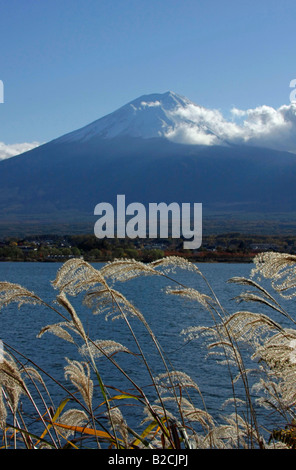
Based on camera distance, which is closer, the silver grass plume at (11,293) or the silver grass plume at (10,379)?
the silver grass plume at (10,379)

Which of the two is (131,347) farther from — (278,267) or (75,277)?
(278,267)


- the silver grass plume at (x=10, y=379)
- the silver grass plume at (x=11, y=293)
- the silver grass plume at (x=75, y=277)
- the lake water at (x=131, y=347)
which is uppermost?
the silver grass plume at (x=75, y=277)

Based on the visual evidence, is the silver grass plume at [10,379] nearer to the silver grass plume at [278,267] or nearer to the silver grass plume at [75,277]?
the silver grass plume at [75,277]

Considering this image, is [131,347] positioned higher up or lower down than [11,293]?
lower down

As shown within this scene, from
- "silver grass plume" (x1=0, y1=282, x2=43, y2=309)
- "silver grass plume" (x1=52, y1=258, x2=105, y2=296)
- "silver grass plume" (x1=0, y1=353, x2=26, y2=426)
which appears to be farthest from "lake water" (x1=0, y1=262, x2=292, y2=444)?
"silver grass plume" (x1=0, y1=353, x2=26, y2=426)

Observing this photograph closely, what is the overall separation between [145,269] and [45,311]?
27321mm

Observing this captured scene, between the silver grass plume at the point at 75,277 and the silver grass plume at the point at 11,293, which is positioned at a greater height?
the silver grass plume at the point at 75,277

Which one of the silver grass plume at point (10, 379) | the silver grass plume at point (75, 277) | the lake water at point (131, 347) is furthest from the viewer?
the lake water at point (131, 347)

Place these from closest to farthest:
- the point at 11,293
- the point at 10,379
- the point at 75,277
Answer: the point at 10,379 → the point at 11,293 → the point at 75,277

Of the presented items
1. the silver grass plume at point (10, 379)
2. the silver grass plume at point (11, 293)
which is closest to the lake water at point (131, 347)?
the silver grass plume at point (11, 293)

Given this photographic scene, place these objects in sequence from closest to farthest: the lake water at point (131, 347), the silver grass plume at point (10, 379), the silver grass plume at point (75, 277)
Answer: the silver grass plume at point (10, 379)
the silver grass plume at point (75, 277)
the lake water at point (131, 347)

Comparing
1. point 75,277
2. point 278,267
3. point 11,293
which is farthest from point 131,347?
point 278,267
